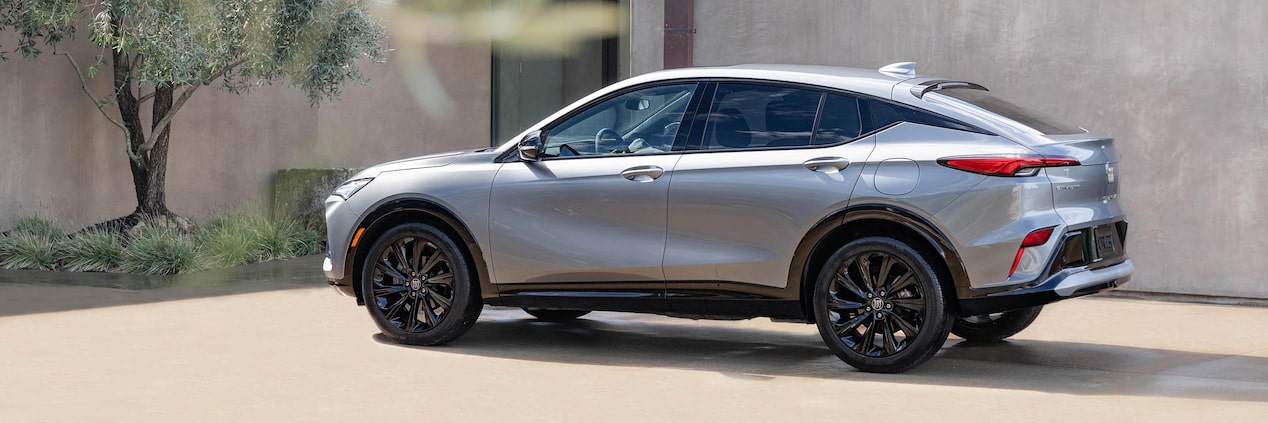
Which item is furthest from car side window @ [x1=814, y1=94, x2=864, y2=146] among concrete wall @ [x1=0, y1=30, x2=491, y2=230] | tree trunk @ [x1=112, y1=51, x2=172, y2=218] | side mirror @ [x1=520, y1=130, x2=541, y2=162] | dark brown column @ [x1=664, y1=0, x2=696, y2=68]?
Answer: concrete wall @ [x1=0, y1=30, x2=491, y2=230]

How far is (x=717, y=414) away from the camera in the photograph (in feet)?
21.2

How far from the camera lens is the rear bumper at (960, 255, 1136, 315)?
7.20 m

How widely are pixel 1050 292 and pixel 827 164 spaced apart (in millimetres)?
1277

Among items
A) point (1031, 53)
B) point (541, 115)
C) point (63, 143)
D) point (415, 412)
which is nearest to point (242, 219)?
point (63, 143)

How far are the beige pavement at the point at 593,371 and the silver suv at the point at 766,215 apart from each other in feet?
1.13

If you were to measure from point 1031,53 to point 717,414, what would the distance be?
618 cm

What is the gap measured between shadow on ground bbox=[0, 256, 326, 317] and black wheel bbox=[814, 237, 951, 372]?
5.85 m

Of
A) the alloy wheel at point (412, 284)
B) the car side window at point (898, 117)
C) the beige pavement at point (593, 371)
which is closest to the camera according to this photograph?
the beige pavement at point (593, 371)

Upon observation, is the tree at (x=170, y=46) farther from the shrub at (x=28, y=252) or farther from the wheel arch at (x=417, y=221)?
the wheel arch at (x=417, y=221)

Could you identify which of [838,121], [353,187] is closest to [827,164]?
[838,121]

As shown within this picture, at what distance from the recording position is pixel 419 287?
344 inches

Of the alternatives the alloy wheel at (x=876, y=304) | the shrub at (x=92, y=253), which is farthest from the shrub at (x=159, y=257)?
the alloy wheel at (x=876, y=304)

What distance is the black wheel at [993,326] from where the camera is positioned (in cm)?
884

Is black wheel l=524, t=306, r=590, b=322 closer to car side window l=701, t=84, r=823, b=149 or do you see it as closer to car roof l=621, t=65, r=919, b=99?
car roof l=621, t=65, r=919, b=99
